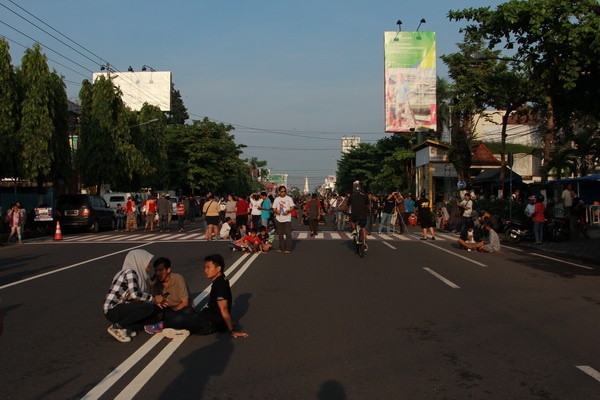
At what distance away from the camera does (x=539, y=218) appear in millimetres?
19766

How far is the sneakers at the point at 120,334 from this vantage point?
270 inches

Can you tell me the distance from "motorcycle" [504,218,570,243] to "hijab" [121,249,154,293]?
16426 mm

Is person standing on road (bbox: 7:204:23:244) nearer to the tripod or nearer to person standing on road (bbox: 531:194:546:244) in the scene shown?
the tripod

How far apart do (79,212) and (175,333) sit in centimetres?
2282

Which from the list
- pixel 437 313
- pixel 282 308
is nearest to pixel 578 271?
pixel 437 313

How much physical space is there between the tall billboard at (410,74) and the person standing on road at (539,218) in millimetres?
20153

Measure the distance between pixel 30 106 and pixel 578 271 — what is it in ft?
80.1

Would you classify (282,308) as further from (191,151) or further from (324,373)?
(191,151)

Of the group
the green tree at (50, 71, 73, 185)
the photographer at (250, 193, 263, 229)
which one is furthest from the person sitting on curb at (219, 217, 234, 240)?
the green tree at (50, 71, 73, 185)

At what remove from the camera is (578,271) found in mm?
13484

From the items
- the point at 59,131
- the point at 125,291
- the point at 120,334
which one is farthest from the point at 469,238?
the point at 59,131

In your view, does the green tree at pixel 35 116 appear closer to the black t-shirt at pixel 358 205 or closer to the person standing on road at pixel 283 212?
the person standing on road at pixel 283 212

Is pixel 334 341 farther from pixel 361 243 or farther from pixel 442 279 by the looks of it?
pixel 361 243

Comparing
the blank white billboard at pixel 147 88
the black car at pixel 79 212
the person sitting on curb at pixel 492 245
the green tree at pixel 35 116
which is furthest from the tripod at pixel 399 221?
the blank white billboard at pixel 147 88
